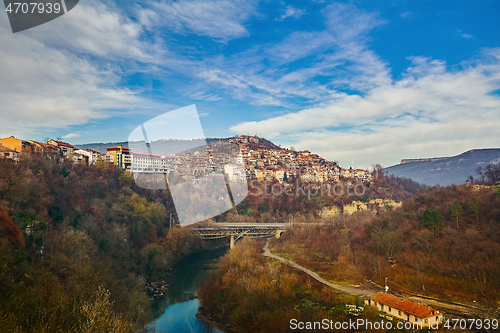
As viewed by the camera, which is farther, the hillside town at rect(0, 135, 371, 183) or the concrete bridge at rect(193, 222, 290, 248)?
the concrete bridge at rect(193, 222, 290, 248)

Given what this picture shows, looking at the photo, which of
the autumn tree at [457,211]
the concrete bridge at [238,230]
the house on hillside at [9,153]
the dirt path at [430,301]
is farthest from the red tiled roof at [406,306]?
the house on hillside at [9,153]

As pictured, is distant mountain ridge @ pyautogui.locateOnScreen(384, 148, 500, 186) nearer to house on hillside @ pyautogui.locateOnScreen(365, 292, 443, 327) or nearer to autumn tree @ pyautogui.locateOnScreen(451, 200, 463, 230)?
autumn tree @ pyautogui.locateOnScreen(451, 200, 463, 230)

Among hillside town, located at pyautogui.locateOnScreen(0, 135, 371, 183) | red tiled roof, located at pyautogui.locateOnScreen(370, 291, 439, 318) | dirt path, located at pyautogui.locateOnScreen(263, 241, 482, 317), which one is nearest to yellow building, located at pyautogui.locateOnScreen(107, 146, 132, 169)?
hillside town, located at pyautogui.locateOnScreen(0, 135, 371, 183)

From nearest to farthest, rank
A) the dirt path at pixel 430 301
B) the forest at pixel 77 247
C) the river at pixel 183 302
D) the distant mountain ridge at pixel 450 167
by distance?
the forest at pixel 77 247
the dirt path at pixel 430 301
the river at pixel 183 302
the distant mountain ridge at pixel 450 167

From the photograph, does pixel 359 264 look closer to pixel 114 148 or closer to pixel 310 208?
pixel 310 208

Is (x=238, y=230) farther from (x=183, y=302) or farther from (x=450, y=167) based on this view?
(x=450, y=167)

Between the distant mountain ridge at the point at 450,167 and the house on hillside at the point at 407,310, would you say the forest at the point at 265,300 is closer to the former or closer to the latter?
the house on hillside at the point at 407,310

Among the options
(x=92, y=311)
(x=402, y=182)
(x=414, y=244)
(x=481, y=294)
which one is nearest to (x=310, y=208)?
(x=402, y=182)
